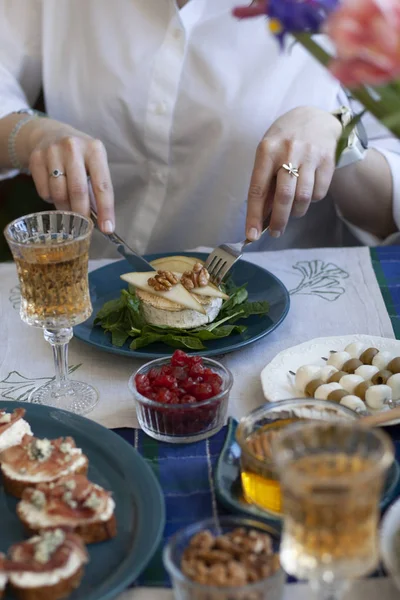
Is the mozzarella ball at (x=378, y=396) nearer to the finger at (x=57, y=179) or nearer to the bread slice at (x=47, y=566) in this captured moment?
the bread slice at (x=47, y=566)

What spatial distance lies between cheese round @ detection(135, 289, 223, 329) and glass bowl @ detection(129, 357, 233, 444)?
29cm

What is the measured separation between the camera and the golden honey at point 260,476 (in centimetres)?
93

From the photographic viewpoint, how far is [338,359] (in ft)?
4.11

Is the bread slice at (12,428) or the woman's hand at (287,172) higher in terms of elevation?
the woman's hand at (287,172)

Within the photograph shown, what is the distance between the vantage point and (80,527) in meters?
0.90

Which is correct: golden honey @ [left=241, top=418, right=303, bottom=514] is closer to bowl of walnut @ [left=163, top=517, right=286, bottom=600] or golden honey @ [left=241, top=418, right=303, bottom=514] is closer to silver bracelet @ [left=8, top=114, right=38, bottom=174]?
bowl of walnut @ [left=163, top=517, right=286, bottom=600]

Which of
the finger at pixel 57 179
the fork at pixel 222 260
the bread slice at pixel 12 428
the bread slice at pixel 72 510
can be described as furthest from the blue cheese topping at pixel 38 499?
the finger at pixel 57 179

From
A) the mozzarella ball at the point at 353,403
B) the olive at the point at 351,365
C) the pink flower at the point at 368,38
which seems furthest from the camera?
the olive at the point at 351,365

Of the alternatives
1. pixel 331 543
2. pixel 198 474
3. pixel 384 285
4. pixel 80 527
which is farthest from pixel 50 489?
pixel 384 285

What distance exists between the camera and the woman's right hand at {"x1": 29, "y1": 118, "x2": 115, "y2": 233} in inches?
62.4

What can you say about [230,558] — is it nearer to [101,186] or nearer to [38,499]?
[38,499]

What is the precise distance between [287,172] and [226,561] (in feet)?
Result: 3.11

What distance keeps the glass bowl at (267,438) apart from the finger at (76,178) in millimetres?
713

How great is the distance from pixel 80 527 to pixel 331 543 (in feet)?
1.10
